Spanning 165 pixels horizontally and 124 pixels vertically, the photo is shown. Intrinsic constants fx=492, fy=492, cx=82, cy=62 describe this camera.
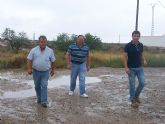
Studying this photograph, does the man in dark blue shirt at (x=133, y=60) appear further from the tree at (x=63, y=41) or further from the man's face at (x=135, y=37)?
the tree at (x=63, y=41)

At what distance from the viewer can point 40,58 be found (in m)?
11.8

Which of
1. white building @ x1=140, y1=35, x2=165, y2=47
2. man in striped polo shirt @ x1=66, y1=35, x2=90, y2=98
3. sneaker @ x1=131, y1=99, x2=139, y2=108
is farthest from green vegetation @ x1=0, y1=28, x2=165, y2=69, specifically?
white building @ x1=140, y1=35, x2=165, y2=47

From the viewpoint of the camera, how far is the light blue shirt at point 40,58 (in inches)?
463

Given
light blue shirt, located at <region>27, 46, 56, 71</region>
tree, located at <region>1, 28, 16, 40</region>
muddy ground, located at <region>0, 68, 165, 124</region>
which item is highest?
tree, located at <region>1, 28, 16, 40</region>

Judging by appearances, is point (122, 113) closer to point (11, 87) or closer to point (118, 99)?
point (118, 99)

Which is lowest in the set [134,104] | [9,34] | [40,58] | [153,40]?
[134,104]

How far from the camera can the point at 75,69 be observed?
1377cm

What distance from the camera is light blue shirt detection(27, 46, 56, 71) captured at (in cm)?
1177

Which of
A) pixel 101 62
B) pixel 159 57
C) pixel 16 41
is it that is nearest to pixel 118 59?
pixel 101 62

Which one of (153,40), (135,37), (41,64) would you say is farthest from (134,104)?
(153,40)

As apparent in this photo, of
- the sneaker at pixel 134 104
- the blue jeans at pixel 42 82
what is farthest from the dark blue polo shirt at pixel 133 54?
the blue jeans at pixel 42 82

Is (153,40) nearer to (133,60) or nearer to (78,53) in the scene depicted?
(78,53)

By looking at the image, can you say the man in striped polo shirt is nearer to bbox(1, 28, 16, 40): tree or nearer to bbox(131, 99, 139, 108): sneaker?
bbox(131, 99, 139, 108): sneaker

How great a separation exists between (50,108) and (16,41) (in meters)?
32.5
